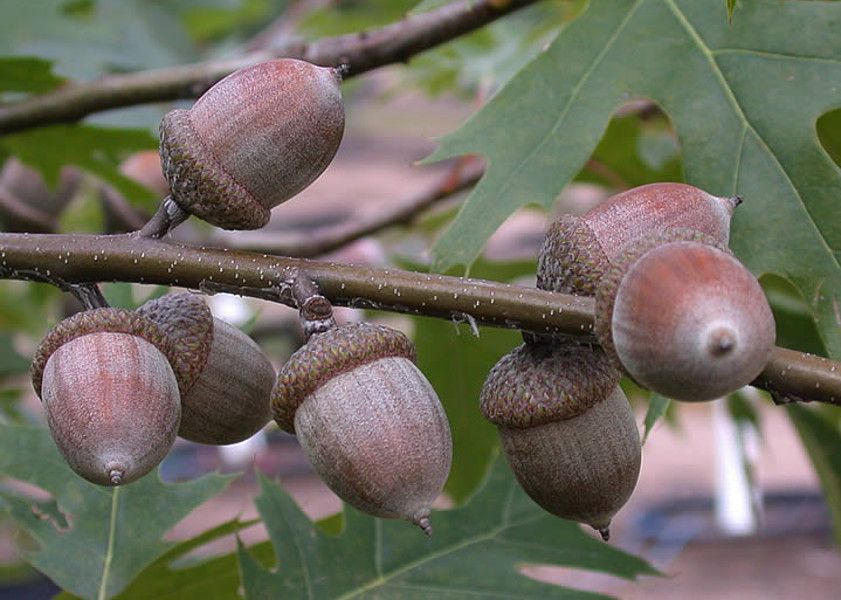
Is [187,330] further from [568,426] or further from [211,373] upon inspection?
[568,426]

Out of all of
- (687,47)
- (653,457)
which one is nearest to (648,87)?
(687,47)

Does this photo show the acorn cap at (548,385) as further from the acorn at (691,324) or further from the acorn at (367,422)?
the acorn at (691,324)

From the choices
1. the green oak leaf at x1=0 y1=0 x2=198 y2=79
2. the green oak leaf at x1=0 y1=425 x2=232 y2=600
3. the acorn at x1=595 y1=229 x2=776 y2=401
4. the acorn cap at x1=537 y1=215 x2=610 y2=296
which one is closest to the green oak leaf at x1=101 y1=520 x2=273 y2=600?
the green oak leaf at x1=0 y1=425 x2=232 y2=600

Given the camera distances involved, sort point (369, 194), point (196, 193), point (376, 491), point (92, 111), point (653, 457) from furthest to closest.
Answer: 1. point (369, 194)
2. point (653, 457)
3. point (92, 111)
4. point (196, 193)
5. point (376, 491)

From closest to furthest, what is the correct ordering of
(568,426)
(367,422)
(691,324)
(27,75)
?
(691,324) < (367,422) < (568,426) < (27,75)

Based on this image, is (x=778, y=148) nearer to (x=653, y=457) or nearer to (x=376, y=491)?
(x=376, y=491)

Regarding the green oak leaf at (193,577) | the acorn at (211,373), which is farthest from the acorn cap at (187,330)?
the green oak leaf at (193,577)

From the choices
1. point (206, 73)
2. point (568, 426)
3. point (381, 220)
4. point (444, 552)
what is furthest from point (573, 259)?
point (381, 220)
